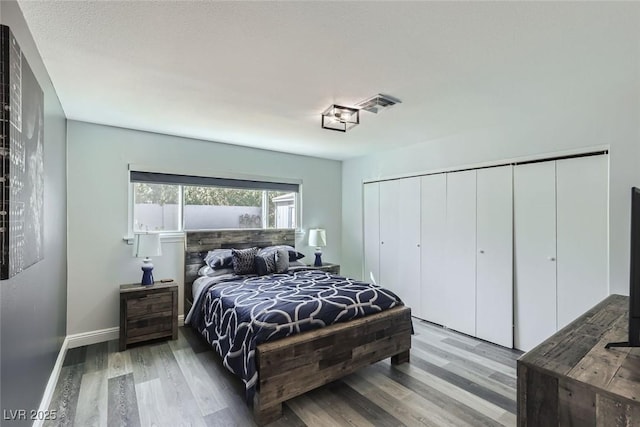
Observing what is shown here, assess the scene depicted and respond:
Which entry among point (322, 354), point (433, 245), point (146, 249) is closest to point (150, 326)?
point (146, 249)

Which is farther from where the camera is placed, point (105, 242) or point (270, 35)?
point (105, 242)

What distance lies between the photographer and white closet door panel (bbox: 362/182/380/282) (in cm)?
469

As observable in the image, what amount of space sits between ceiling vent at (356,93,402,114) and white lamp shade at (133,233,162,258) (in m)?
2.49

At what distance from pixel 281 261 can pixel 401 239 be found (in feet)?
5.72

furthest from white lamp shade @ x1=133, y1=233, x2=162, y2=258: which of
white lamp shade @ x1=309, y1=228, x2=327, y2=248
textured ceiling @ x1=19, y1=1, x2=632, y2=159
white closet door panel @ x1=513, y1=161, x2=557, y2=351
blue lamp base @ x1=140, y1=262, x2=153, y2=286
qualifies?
white closet door panel @ x1=513, y1=161, x2=557, y2=351

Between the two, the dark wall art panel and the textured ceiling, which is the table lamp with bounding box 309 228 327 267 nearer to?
the textured ceiling

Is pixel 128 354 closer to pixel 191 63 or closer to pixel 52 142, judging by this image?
pixel 52 142

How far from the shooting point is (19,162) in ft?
4.57

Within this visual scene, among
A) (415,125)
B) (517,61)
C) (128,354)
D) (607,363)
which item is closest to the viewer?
(607,363)

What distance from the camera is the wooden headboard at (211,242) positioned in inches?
146

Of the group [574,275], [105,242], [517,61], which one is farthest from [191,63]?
[574,275]

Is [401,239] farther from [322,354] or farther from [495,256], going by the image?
[322,354]

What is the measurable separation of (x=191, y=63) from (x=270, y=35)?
0.64 metres

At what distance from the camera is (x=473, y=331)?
3.47m
